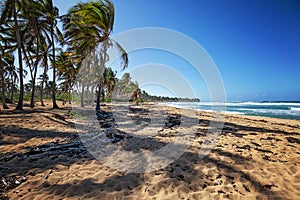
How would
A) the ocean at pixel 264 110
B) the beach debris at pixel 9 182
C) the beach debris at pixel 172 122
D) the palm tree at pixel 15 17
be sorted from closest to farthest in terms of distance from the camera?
the beach debris at pixel 9 182 → the beach debris at pixel 172 122 → the palm tree at pixel 15 17 → the ocean at pixel 264 110

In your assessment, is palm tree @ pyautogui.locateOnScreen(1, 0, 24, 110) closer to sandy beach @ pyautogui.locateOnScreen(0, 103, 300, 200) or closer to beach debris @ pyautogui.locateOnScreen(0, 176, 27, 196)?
sandy beach @ pyautogui.locateOnScreen(0, 103, 300, 200)

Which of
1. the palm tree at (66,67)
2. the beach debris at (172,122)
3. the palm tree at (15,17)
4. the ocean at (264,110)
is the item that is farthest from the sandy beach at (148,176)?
the ocean at (264,110)

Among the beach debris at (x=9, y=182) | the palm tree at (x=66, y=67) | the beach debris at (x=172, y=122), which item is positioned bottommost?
the beach debris at (x=9, y=182)

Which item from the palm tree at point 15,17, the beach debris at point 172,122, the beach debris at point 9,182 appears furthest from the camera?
the palm tree at point 15,17

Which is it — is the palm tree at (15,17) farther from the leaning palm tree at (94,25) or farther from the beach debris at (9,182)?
the beach debris at (9,182)

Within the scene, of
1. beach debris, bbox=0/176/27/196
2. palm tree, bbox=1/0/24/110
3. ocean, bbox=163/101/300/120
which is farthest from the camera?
ocean, bbox=163/101/300/120

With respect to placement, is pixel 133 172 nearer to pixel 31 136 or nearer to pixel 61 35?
pixel 31 136

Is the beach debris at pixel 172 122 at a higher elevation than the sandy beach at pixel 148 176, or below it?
higher

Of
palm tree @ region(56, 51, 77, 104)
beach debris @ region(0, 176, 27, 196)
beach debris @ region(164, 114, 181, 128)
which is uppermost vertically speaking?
palm tree @ region(56, 51, 77, 104)

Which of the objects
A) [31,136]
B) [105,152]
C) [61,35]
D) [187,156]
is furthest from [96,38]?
[187,156]

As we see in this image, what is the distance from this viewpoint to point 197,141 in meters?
5.64

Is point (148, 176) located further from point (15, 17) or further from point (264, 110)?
point (264, 110)

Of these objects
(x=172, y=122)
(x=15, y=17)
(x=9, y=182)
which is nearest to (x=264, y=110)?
(x=172, y=122)

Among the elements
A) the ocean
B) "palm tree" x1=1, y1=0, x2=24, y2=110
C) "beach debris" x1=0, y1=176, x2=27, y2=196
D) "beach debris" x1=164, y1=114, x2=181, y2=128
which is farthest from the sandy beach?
the ocean
